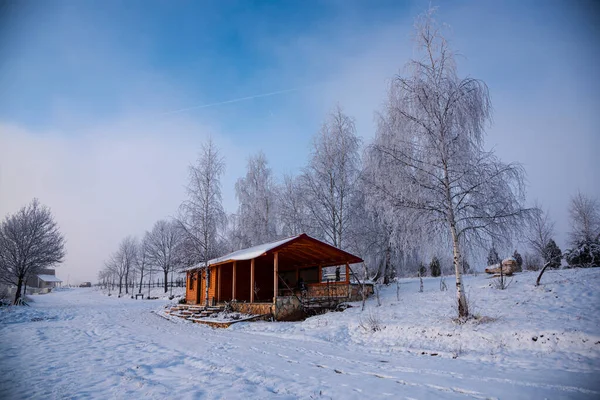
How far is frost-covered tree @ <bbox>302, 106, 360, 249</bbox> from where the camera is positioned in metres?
20.5

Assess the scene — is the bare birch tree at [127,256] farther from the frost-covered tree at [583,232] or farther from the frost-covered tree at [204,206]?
the frost-covered tree at [583,232]

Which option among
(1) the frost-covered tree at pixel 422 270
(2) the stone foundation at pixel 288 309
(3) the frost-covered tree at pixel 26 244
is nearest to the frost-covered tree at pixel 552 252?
(1) the frost-covered tree at pixel 422 270

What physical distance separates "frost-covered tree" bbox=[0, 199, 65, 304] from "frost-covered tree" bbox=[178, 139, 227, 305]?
10.8m

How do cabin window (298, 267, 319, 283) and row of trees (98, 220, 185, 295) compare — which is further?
row of trees (98, 220, 185, 295)

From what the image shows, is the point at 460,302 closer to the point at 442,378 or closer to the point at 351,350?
the point at 351,350

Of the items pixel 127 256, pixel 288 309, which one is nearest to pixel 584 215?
pixel 288 309

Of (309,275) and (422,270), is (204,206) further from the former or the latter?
(422,270)

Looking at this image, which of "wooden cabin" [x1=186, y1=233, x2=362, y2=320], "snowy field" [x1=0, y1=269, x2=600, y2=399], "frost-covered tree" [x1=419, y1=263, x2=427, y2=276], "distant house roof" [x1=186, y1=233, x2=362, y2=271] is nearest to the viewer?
"snowy field" [x1=0, y1=269, x2=600, y2=399]

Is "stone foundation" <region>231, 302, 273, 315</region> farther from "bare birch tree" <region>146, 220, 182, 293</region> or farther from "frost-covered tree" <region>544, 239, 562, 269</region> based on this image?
"bare birch tree" <region>146, 220, 182, 293</region>

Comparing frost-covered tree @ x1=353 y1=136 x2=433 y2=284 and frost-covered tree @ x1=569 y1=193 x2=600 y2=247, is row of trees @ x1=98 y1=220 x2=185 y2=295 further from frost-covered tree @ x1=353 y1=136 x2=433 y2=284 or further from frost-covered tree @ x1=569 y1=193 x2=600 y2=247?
frost-covered tree @ x1=569 y1=193 x2=600 y2=247

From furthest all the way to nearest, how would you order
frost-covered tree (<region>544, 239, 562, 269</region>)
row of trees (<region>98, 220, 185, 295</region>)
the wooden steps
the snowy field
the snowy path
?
row of trees (<region>98, 220, 185, 295</region>) < frost-covered tree (<region>544, 239, 562, 269</region>) < the wooden steps < the snowy field < the snowy path

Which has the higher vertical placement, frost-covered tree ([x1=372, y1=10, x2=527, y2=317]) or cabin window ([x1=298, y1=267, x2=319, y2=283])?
frost-covered tree ([x1=372, y1=10, x2=527, y2=317])

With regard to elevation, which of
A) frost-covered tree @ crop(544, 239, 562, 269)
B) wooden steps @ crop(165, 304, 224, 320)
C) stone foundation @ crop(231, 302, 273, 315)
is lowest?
wooden steps @ crop(165, 304, 224, 320)

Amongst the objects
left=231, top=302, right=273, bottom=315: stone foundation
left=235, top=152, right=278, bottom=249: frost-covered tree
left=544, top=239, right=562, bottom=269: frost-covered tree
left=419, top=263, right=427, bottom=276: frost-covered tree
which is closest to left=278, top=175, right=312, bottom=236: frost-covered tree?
left=235, top=152, right=278, bottom=249: frost-covered tree
